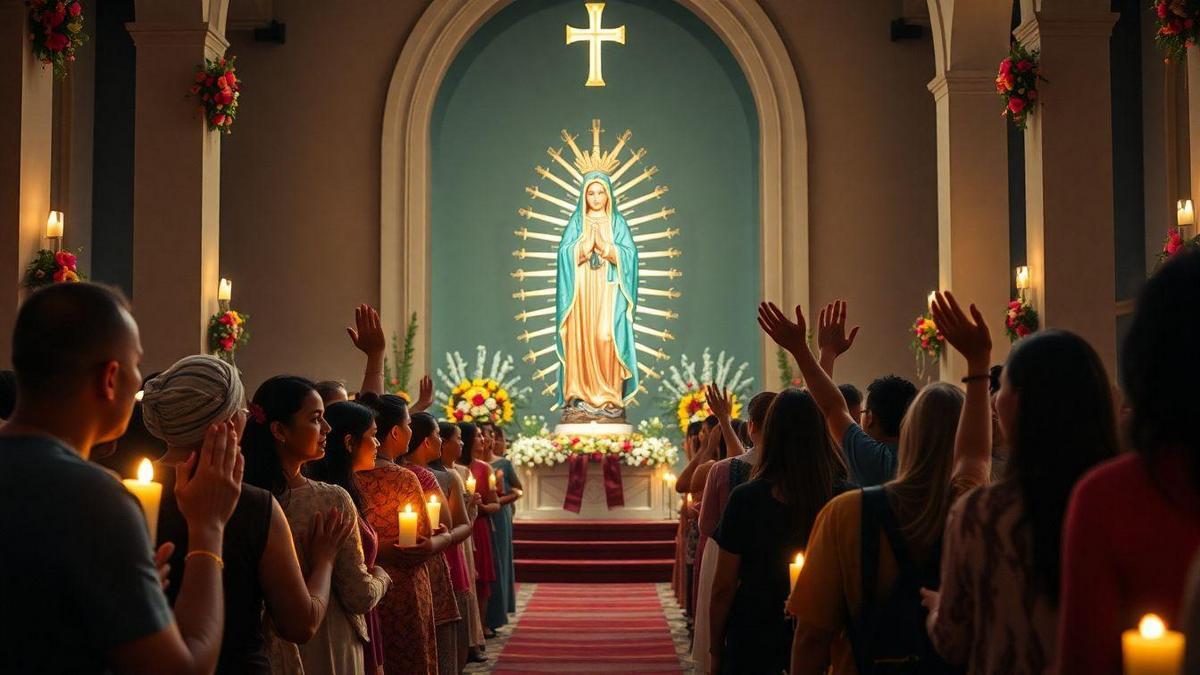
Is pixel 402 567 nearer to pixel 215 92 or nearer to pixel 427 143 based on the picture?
pixel 215 92

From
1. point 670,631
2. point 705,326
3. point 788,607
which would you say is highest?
point 705,326

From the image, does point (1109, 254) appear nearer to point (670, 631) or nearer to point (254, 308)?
point (670, 631)

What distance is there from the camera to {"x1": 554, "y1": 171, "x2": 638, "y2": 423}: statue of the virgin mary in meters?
15.9

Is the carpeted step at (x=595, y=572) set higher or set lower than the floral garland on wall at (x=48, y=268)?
lower

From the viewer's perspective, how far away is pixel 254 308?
604 inches

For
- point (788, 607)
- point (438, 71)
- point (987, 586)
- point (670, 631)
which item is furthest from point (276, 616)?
point (438, 71)

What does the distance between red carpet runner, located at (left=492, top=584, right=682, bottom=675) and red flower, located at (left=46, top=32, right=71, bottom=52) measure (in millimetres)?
4449

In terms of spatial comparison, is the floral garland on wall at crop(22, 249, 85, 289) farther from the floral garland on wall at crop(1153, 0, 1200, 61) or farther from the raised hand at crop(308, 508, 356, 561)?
the floral garland on wall at crop(1153, 0, 1200, 61)

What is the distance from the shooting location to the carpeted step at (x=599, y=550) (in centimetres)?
1409

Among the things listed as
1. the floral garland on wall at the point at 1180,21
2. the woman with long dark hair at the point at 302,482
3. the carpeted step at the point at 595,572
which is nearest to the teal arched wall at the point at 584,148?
the carpeted step at the point at 595,572

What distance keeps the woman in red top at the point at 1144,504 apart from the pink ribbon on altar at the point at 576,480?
12895mm

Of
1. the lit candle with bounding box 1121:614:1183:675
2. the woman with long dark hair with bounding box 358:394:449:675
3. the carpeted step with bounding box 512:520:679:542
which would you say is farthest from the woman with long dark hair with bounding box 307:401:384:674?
the carpeted step with bounding box 512:520:679:542

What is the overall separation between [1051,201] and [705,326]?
24.1 ft

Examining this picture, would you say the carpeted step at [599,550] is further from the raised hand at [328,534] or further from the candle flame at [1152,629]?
the candle flame at [1152,629]
